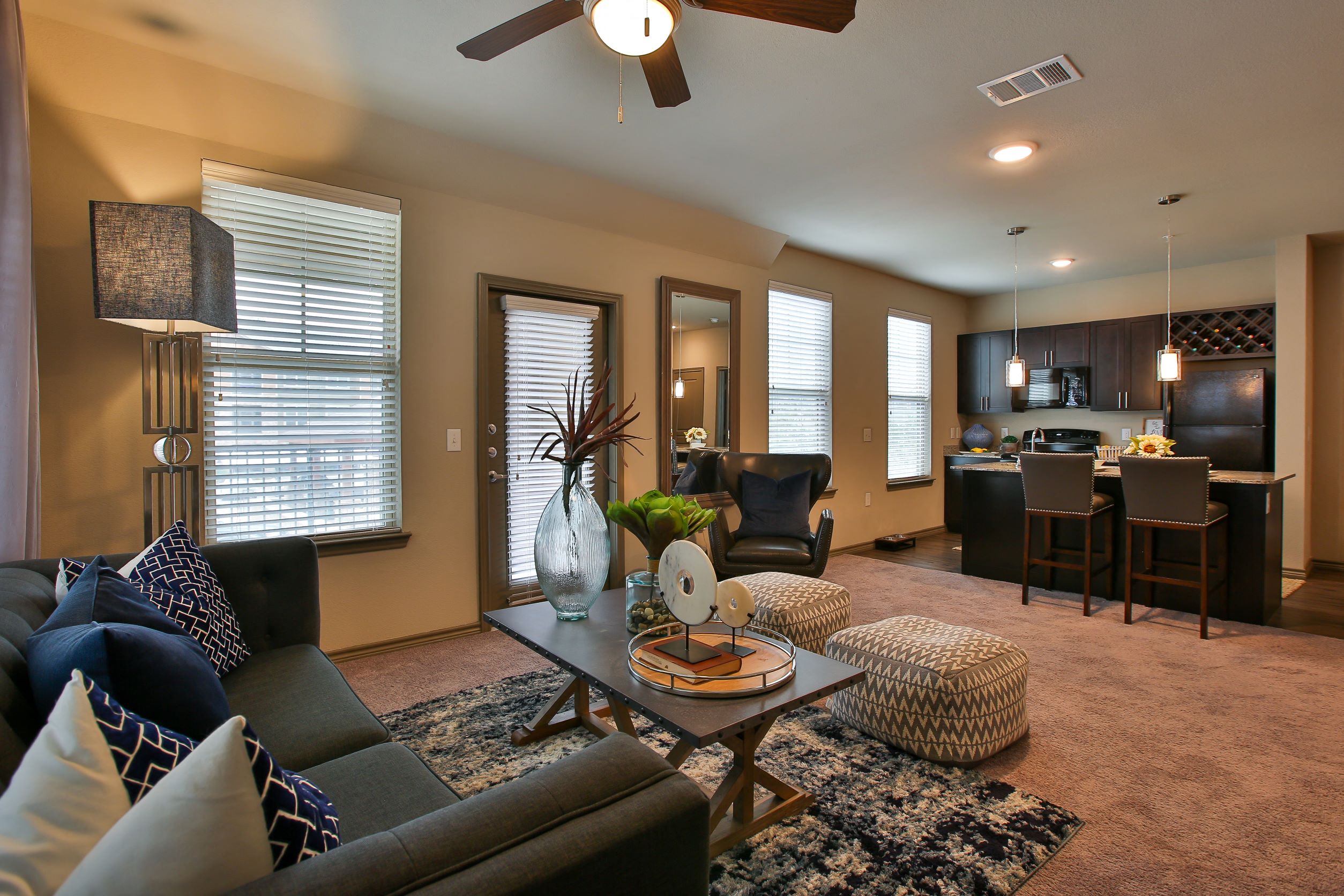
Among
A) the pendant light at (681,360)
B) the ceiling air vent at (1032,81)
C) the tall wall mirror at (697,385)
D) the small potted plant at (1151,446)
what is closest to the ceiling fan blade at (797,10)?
the ceiling air vent at (1032,81)

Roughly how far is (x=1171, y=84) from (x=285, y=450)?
168 inches

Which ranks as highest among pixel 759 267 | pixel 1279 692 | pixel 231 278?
pixel 759 267

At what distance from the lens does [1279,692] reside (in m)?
2.90

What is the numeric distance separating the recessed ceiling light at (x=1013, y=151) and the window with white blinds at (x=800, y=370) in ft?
6.68

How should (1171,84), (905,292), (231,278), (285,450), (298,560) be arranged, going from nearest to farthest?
(298,560), (231,278), (1171,84), (285,450), (905,292)

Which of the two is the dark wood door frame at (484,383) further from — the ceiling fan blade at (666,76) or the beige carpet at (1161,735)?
the ceiling fan blade at (666,76)

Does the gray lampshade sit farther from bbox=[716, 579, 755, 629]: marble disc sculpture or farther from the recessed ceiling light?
the recessed ceiling light

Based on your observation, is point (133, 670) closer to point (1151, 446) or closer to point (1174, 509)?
point (1174, 509)

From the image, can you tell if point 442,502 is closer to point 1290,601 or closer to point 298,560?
point 298,560

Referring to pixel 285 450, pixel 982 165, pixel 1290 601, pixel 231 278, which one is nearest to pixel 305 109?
pixel 231 278

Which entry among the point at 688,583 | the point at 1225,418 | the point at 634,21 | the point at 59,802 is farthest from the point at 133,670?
the point at 1225,418

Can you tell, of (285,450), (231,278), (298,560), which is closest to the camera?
(298,560)

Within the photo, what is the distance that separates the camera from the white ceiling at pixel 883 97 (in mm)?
2426

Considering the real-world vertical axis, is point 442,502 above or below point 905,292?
below
